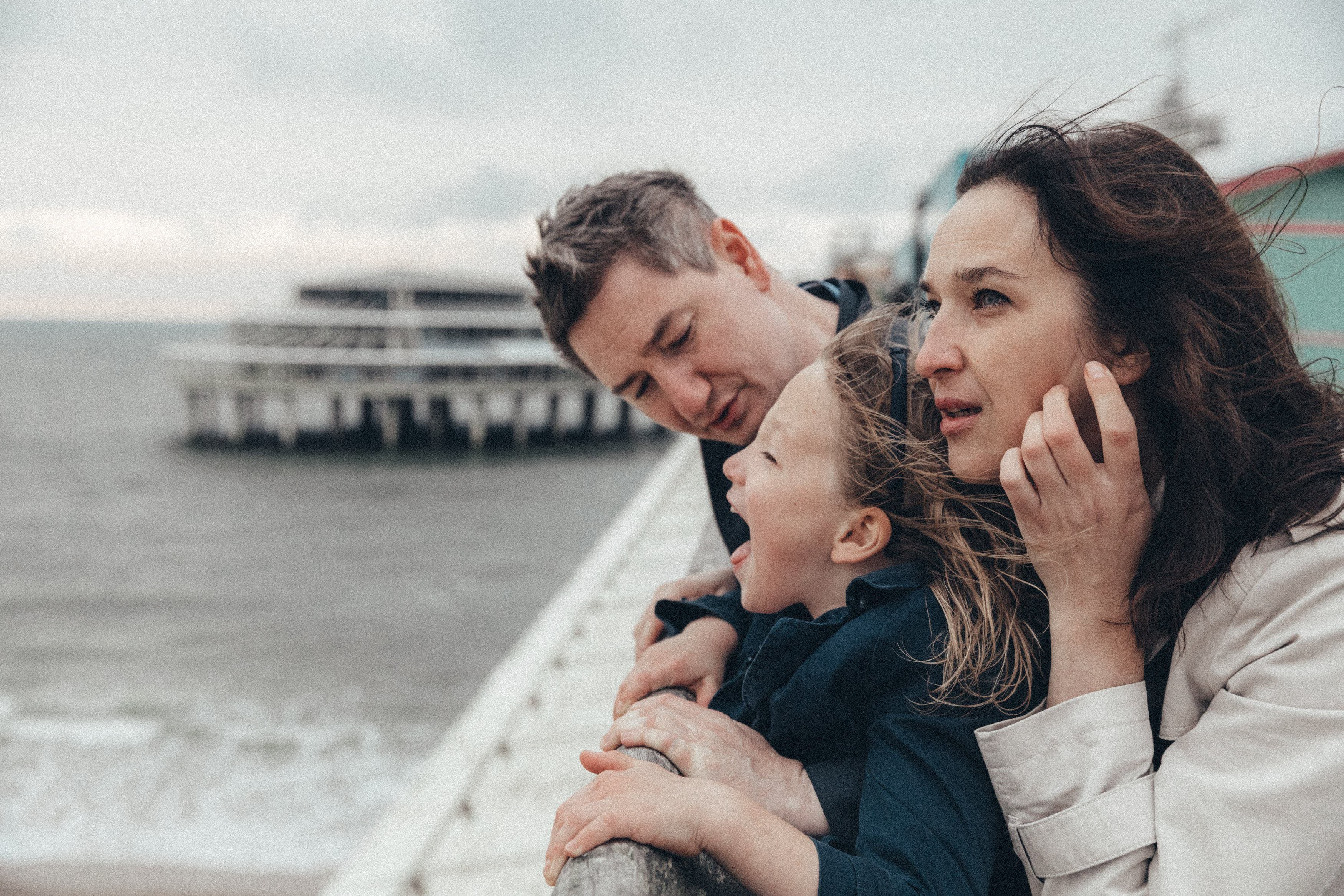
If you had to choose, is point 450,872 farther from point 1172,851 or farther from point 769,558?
point 1172,851

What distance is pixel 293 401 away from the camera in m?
38.4

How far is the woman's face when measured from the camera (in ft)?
4.12

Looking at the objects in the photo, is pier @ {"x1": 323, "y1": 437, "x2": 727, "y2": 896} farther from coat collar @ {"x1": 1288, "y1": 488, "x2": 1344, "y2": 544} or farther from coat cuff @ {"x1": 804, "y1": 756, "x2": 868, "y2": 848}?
coat collar @ {"x1": 1288, "y1": 488, "x2": 1344, "y2": 544}

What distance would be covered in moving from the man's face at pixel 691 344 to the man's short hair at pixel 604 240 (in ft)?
0.11

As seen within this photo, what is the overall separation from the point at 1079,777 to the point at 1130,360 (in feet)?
1.88

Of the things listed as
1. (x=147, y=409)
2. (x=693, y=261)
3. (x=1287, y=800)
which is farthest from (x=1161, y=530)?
(x=147, y=409)

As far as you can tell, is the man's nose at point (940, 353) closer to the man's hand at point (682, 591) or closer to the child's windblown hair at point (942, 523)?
the child's windblown hair at point (942, 523)

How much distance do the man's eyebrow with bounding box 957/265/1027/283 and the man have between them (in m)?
1.09

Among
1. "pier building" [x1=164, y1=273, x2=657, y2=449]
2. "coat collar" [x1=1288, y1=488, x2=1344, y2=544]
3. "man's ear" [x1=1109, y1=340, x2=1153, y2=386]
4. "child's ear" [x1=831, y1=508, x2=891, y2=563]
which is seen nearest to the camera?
"coat collar" [x1=1288, y1=488, x2=1344, y2=544]

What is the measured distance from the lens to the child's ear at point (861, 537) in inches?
58.5

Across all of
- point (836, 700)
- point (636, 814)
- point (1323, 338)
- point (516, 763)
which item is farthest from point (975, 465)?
point (516, 763)

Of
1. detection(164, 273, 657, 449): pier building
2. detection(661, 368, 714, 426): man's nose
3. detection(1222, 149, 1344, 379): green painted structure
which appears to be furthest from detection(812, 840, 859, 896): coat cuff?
detection(164, 273, 657, 449): pier building

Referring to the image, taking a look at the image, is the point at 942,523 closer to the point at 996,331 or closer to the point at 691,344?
the point at 996,331

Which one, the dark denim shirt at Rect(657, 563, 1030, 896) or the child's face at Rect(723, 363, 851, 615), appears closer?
the dark denim shirt at Rect(657, 563, 1030, 896)
